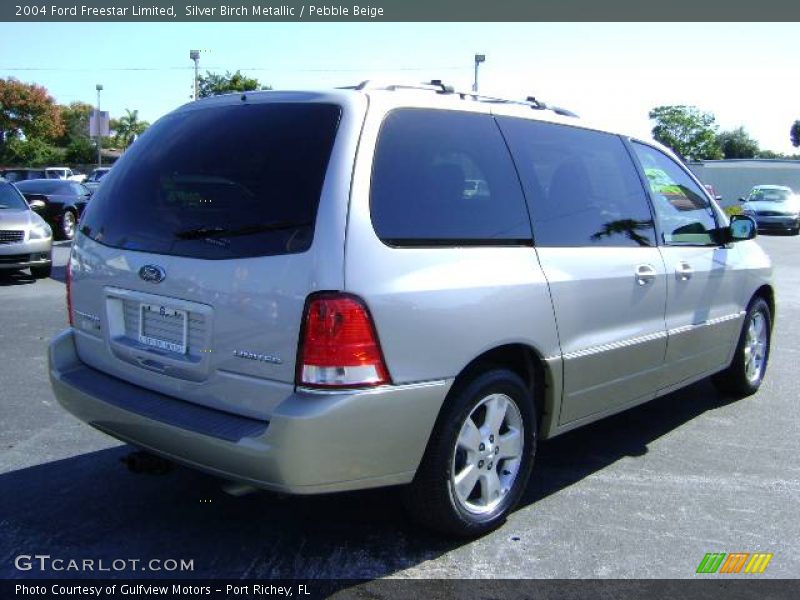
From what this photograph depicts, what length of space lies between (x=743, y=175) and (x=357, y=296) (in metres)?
48.5

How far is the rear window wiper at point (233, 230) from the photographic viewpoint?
2871 millimetres

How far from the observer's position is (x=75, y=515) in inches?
141

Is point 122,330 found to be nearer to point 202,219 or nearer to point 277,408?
point 202,219

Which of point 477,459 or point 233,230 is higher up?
point 233,230

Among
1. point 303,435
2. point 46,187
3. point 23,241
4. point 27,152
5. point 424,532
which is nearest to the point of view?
→ point 303,435

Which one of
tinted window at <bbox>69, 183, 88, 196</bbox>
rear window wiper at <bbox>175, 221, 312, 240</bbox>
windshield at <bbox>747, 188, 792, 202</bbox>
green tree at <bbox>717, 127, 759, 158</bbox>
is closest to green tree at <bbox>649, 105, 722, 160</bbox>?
green tree at <bbox>717, 127, 759, 158</bbox>

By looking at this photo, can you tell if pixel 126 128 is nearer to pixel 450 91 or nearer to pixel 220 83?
pixel 220 83

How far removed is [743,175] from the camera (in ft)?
152

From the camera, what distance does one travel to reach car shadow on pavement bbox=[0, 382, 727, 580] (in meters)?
3.19

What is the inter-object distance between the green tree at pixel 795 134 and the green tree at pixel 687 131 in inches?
1076

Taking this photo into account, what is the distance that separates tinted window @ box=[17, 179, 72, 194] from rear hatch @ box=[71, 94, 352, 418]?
53.8ft

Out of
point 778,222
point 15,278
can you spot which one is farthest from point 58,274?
point 778,222

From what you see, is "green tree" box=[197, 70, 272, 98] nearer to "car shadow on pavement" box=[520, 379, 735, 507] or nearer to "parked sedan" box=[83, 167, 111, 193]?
"parked sedan" box=[83, 167, 111, 193]

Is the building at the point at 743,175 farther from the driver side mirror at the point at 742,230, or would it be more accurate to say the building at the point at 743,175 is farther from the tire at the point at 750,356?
the driver side mirror at the point at 742,230
